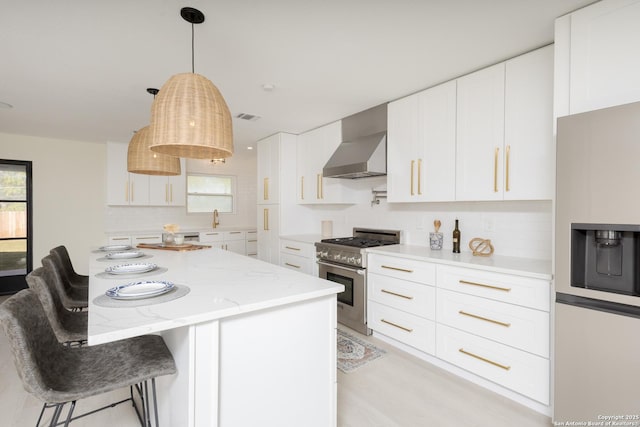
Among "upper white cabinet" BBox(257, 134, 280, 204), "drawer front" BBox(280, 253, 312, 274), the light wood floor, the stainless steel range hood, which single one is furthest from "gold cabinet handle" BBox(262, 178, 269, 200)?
the light wood floor

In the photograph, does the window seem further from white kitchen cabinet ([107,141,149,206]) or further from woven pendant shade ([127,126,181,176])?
woven pendant shade ([127,126,181,176])

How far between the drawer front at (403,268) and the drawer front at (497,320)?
0.16 m

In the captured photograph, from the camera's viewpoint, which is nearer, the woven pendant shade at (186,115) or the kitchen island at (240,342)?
the kitchen island at (240,342)

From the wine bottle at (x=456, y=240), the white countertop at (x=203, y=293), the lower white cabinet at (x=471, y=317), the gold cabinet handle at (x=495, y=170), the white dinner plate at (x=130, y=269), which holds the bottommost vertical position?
the lower white cabinet at (x=471, y=317)

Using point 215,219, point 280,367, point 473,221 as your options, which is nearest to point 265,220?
point 215,219

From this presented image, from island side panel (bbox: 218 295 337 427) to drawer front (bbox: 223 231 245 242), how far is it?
446cm

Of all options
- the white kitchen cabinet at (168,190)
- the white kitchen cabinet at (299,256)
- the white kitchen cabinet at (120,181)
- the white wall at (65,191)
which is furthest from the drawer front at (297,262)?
the white wall at (65,191)

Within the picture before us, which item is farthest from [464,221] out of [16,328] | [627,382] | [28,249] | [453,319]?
[28,249]

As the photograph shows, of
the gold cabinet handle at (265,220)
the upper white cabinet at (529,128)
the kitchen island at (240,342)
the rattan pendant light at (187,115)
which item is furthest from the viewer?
the gold cabinet handle at (265,220)

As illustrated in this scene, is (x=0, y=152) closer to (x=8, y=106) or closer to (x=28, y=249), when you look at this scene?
(x=28, y=249)

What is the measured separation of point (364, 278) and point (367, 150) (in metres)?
1.30

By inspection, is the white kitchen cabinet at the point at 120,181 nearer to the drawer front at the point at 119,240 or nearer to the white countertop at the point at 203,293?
the drawer front at the point at 119,240

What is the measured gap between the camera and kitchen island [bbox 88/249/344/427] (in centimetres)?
118

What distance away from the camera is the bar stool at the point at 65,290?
2.02 m
